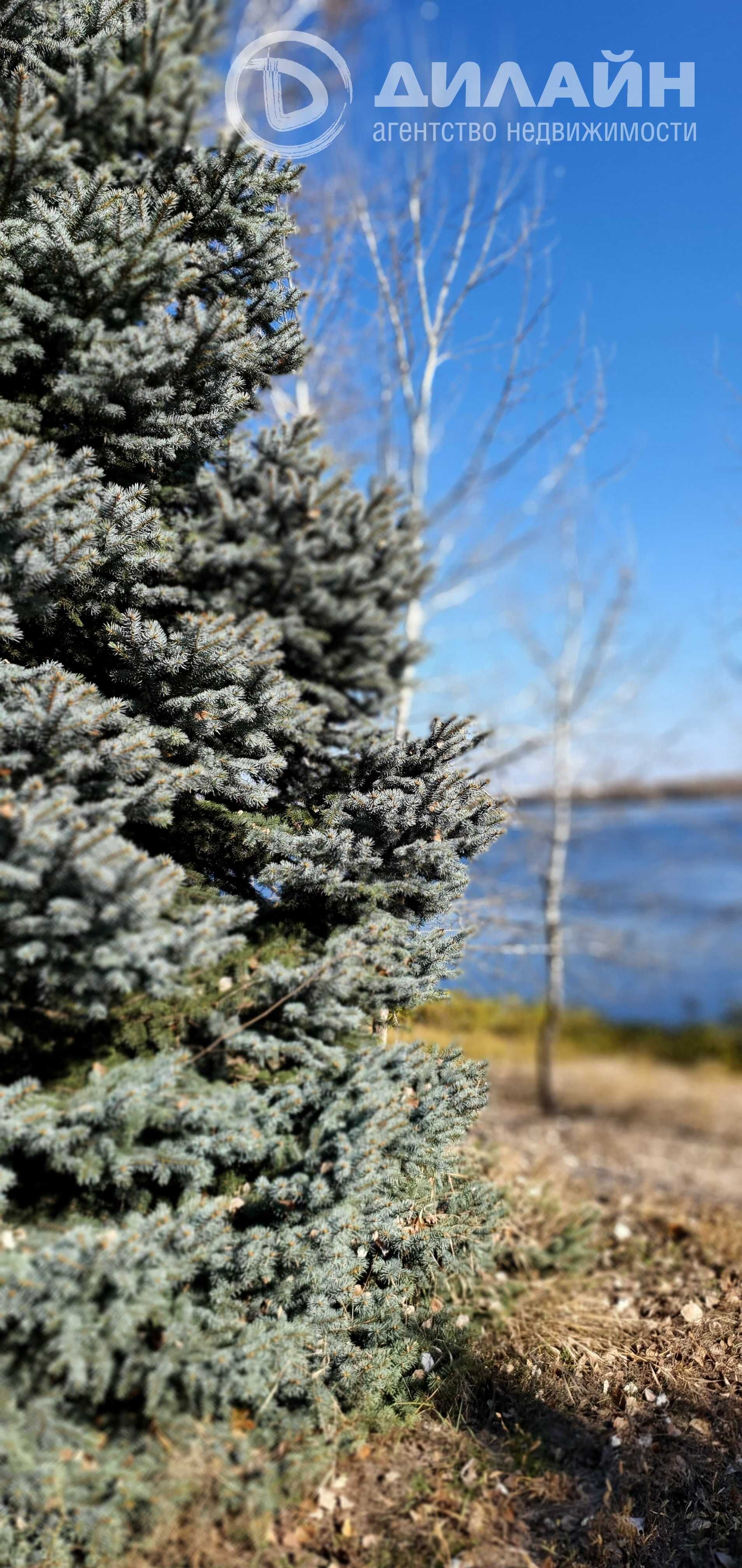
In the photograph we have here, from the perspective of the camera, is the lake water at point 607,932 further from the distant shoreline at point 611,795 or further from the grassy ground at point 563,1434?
the grassy ground at point 563,1434

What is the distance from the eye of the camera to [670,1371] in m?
3.16

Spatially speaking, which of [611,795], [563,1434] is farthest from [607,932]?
[563,1434]

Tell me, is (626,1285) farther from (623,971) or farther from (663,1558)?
(623,971)

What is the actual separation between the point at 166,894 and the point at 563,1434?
2479mm

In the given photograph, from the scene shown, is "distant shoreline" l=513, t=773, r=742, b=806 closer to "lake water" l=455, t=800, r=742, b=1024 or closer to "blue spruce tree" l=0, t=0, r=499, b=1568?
"lake water" l=455, t=800, r=742, b=1024

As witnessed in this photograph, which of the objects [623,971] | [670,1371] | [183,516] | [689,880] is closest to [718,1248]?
[670,1371]

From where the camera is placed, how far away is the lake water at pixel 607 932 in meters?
6.20

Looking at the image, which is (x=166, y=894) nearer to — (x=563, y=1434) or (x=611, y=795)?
(x=563, y=1434)

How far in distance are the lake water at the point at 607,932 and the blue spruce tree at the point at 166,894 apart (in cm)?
149

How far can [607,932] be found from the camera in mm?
7871

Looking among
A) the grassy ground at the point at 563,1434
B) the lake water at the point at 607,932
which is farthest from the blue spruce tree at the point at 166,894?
the lake water at the point at 607,932

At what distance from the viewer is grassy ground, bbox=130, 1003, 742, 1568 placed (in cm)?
239

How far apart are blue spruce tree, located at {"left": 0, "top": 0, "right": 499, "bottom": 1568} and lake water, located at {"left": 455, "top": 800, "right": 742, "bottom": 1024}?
4.89ft

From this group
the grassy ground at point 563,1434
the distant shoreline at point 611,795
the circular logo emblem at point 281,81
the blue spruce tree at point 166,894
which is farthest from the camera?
the distant shoreline at point 611,795
